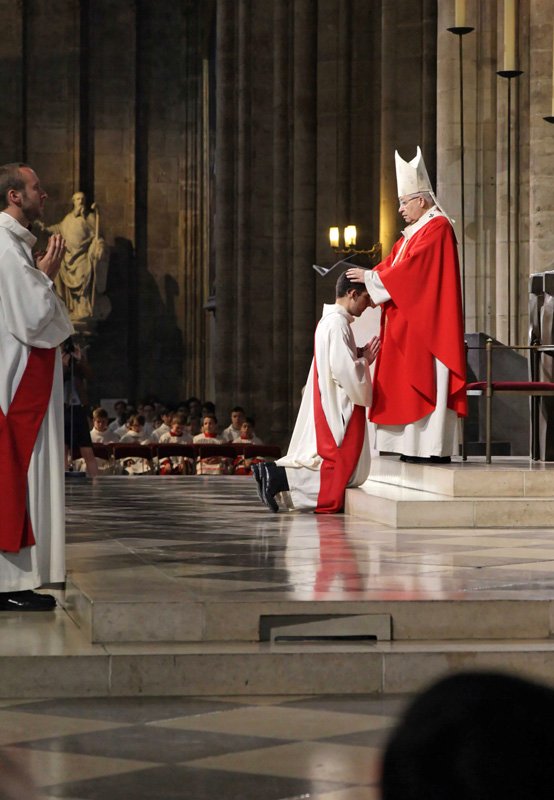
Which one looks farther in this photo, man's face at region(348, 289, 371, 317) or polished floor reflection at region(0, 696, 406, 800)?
man's face at region(348, 289, 371, 317)

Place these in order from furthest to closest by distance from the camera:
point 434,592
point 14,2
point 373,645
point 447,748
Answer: point 14,2, point 434,592, point 373,645, point 447,748

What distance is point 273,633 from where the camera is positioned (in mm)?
5070

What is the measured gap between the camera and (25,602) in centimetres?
579

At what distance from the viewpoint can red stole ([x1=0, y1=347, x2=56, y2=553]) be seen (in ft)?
18.5

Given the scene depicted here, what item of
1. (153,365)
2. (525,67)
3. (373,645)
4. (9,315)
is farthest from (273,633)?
(153,365)

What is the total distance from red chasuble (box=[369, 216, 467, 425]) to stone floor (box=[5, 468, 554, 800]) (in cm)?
86

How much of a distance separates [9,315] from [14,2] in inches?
1168

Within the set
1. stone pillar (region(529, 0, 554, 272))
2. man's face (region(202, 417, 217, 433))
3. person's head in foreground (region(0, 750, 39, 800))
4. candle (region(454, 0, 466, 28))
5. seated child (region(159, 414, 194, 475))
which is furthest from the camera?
man's face (region(202, 417, 217, 433))

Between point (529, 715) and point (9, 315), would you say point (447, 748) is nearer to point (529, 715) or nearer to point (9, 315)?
point (529, 715)

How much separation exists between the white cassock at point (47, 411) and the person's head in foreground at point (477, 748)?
15.5ft

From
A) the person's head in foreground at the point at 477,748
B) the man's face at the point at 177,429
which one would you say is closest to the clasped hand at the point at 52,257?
the person's head in foreground at the point at 477,748

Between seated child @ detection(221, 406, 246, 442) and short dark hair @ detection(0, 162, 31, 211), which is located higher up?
short dark hair @ detection(0, 162, 31, 211)

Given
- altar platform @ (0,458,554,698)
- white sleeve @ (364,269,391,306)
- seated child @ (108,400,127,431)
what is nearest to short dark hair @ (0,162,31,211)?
altar platform @ (0,458,554,698)

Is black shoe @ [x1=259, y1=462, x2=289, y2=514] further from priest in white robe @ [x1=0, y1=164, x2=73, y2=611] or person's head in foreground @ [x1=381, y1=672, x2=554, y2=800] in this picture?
person's head in foreground @ [x1=381, y1=672, x2=554, y2=800]
